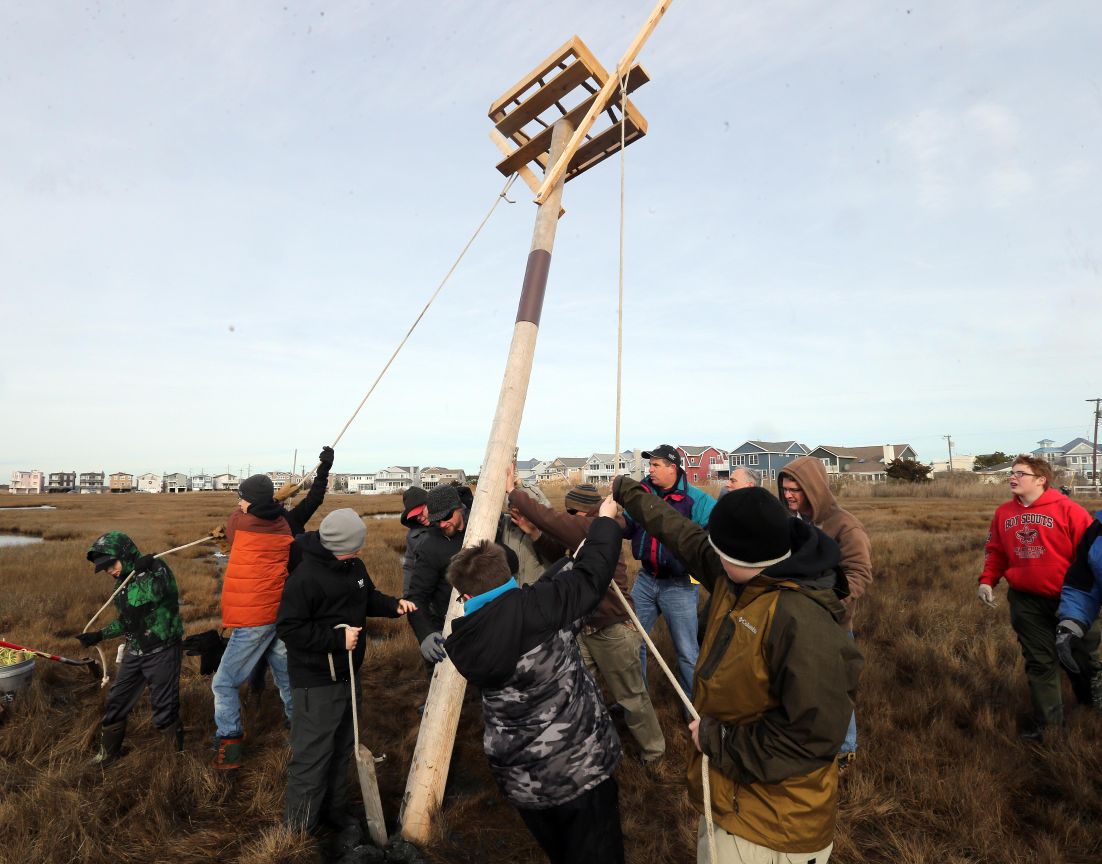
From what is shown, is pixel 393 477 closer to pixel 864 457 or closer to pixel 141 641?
pixel 864 457

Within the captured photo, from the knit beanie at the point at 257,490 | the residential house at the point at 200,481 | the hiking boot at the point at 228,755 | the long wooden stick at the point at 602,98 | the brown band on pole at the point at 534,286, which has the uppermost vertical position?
the long wooden stick at the point at 602,98

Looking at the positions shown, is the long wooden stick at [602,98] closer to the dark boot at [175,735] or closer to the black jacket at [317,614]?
the black jacket at [317,614]

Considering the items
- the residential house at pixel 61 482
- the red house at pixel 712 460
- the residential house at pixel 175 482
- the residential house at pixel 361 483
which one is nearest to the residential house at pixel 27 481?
the residential house at pixel 61 482

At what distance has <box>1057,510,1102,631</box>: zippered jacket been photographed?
3.80 m

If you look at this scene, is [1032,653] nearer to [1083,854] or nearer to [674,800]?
[1083,854]

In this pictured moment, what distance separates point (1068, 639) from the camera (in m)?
3.86

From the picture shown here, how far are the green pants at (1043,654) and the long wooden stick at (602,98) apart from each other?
4.69 meters

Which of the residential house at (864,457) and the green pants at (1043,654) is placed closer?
the green pants at (1043,654)

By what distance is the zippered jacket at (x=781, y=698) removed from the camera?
5.79 feet

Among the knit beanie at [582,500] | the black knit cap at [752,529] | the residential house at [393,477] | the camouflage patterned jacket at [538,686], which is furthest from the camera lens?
the residential house at [393,477]

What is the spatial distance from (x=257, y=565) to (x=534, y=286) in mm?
3290

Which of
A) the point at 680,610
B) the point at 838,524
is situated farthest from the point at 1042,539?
the point at 680,610

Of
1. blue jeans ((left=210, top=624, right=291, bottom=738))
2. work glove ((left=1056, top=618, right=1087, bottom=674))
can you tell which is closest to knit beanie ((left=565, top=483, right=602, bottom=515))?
blue jeans ((left=210, top=624, right=291, bottom=738))

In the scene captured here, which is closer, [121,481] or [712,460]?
[712,460]
